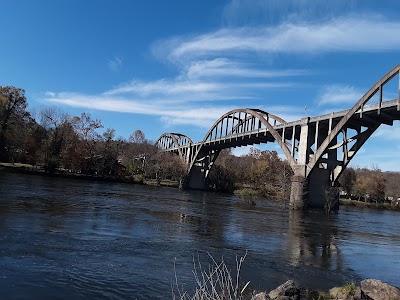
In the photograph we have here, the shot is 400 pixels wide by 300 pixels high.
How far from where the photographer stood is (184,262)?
1216 cm

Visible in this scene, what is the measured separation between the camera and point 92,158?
7938 centimetres

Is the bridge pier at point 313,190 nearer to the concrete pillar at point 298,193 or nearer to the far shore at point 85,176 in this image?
the concrete pillar at point 298,193

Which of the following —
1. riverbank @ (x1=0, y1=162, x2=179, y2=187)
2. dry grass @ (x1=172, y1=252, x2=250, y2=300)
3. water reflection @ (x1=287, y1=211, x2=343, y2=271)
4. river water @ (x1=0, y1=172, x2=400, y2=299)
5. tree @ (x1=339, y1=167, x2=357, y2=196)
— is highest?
tree @ (x1=339, y1=167, x2=357, y2=196)

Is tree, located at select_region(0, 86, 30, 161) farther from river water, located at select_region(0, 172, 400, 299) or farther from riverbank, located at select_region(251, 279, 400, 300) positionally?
riverbank, located at select_region(251, 279, 400, 300)

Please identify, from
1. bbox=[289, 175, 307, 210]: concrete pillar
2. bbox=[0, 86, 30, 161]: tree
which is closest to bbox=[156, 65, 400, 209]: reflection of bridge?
bbox=[289, 175, 307, 210]: concrete pillar

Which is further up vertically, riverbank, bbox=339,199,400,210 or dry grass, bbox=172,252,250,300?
dry grass, bbox=172,252,250,300

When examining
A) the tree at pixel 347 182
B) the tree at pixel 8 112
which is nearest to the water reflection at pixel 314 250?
the tree at pixel 8 112

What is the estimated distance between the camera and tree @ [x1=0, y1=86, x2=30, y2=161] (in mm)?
67312

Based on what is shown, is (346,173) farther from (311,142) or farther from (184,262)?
(184,262)

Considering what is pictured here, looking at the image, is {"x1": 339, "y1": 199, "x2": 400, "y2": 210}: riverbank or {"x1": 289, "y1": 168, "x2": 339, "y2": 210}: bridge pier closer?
{"x1": 289, "y1": 168, "x2": 339, "y2": 210}: bridge pier

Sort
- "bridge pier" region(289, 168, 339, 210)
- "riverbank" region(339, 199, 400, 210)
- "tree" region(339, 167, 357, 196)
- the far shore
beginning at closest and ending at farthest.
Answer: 1. "bridge pier" region(289, 168, 339, 210)
2. the far shore
3. "riverbank" region(339, 199, 400, 210)
4. "tree" region(339, 167, 357, 196)

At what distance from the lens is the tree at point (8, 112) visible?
6731 centimetres

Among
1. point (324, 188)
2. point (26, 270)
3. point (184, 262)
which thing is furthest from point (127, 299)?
point (324, 188)

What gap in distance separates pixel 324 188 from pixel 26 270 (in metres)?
45.5
